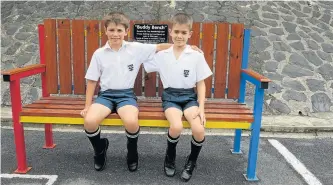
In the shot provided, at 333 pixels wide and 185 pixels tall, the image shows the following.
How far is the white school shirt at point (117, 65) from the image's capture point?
3365mm

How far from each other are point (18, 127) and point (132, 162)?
3.59ft

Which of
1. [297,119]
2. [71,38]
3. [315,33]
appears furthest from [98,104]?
[315,33]

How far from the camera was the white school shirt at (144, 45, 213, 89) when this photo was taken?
3336mm

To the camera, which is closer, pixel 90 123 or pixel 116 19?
pixel 90 123

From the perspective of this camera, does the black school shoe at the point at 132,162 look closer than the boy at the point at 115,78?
No

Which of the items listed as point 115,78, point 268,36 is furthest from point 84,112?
point 268,36

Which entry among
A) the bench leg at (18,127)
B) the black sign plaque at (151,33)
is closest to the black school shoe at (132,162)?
the bench leg at (18,127)

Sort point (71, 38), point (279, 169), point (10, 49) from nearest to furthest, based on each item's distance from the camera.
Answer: point (279, 169), point (71, 38), point (10, 49)

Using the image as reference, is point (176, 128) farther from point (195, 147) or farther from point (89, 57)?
point (89, 57)

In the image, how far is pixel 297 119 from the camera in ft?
15.8

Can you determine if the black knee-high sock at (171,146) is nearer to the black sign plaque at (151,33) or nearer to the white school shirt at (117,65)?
the white school shirt at (117,65)

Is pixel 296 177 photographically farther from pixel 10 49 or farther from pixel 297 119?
pixel 10 49

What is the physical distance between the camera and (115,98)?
337cm

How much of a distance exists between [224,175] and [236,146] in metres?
0.61
